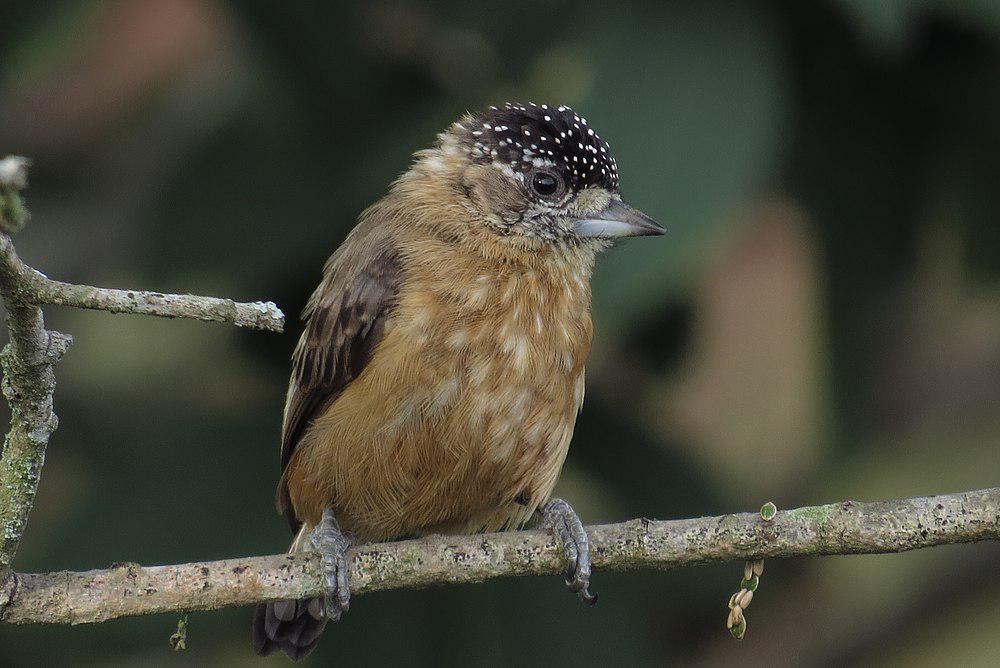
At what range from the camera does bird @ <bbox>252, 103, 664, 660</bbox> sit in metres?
3.79

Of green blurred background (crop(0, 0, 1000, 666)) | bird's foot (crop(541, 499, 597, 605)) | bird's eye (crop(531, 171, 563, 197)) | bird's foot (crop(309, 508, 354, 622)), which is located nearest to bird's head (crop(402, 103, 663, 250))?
bird's eye (crop(531, 171, 563, 197))

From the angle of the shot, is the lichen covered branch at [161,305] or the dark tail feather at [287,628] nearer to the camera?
the lichen covered branch at [161,305]

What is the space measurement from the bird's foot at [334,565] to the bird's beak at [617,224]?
1219 millimetres

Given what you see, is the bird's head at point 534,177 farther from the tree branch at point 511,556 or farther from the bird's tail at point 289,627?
the bird's tail at point 289,627

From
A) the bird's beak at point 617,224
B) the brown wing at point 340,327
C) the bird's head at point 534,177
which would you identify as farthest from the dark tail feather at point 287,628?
the bird's beak at point 617,224

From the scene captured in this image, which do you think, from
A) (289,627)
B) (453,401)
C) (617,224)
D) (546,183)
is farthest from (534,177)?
(289,627)

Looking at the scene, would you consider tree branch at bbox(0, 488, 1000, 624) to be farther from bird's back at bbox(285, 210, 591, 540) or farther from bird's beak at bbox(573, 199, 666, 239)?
bird's beak at bbox(573, 199, 666, 239)

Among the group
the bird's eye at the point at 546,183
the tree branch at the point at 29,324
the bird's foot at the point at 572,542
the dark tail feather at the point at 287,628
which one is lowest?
the dark tail feather at the point at 287,628

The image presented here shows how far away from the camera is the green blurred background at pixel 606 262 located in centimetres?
392

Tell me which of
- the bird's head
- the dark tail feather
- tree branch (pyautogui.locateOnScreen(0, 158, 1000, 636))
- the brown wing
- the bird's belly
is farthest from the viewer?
the dark tail feather

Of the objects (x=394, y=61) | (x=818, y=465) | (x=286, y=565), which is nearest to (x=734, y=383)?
(x=818, y=465)

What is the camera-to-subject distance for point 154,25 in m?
5.64

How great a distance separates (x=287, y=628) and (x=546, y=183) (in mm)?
1702

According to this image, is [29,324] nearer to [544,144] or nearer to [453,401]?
[453,401]
